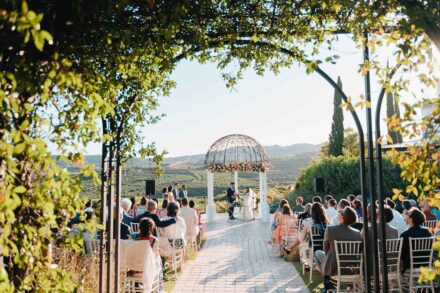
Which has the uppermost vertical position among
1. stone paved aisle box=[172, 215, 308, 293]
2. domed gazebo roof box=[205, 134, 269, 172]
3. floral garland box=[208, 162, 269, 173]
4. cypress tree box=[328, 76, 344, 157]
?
cypress tree box=[328, 76, 344, 157]

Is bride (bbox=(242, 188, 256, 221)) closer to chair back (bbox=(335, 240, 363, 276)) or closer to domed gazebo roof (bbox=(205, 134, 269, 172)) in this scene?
domed gazebo roof (bbox=(205, 134, 269, 172))

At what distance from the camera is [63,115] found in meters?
2.66

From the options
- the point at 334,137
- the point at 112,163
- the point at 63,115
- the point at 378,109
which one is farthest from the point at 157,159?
the point at 334,137

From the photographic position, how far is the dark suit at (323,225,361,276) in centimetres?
534

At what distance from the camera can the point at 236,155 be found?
18938 millimetres

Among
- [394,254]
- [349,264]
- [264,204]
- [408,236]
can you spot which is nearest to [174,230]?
[349,264]

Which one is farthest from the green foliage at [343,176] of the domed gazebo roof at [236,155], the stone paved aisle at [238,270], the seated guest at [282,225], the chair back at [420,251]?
the chair back at [420,251]

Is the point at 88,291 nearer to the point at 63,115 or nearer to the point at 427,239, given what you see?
the point at 63,115

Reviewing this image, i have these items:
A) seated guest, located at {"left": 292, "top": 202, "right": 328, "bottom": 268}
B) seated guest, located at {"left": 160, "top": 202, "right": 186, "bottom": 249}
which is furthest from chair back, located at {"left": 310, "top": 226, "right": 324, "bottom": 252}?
seated guest, located at {"left": 160, "top": 202, "right": 186, "bottom": 249}

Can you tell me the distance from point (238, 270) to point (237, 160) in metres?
10.3

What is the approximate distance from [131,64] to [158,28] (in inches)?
14.6

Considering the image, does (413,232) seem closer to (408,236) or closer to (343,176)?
(408,236)

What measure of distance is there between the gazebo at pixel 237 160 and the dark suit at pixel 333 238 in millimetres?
11256

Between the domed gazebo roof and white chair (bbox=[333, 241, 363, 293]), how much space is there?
38.5 feet
